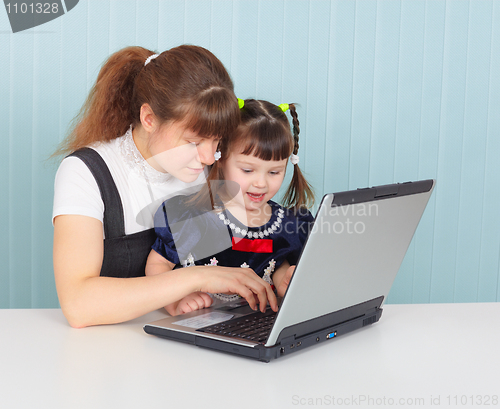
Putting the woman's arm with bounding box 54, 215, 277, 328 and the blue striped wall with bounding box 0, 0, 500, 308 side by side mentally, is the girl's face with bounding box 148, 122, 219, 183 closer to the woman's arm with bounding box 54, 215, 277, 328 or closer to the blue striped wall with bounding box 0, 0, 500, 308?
the woman's arm with bounding box 54, 215, 277, 328

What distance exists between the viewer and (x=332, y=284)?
0.78 meters

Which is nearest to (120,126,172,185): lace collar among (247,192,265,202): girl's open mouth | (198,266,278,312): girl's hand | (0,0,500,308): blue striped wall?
(247,192,265,202): girl's open mouth

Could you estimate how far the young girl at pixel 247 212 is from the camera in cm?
126

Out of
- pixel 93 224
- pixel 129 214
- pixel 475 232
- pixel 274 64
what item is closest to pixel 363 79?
pixel 274 64

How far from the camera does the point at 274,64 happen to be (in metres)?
2.14

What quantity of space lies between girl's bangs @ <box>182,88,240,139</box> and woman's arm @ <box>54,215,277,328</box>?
12.2 inches

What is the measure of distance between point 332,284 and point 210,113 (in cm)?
49

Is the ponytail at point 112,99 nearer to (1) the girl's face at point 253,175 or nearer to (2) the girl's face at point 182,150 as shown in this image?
(2) the girl's face at point 182,150

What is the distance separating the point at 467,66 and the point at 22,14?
1.83 m

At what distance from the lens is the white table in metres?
0.64

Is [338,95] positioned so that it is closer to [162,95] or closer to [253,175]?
[253,175]

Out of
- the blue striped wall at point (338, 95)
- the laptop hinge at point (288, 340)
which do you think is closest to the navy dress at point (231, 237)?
the laptop hinge at point (288, 340)

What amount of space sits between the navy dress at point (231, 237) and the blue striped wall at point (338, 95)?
857mm

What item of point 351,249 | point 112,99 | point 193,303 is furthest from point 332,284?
point 112,99
